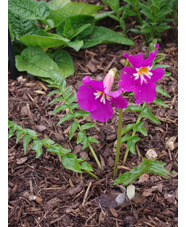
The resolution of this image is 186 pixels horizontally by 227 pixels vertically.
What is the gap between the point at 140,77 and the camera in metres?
1.75

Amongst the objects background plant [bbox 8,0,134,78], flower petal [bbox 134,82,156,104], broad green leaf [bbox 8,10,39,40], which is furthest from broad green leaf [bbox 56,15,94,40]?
flower petal [bbox 134,82,156,104]

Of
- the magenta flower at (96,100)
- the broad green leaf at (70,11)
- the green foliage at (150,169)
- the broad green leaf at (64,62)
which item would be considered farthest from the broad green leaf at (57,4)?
the green foliage at (150,169)

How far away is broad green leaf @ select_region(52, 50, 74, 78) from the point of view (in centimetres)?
311

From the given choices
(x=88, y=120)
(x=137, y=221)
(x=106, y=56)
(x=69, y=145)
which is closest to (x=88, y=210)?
(x=137, y=221)

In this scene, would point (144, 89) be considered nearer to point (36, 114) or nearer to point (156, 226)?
point (156, 226)

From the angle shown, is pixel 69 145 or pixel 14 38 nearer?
pixel 69 145

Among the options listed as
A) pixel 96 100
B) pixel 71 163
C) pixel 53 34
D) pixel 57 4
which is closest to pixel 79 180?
pixel 71 163

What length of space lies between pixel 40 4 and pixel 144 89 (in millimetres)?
1766

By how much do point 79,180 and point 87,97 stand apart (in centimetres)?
73

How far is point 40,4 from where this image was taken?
3.15 meters

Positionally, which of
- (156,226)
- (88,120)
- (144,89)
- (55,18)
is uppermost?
(144,89)

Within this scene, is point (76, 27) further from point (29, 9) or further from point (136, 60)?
point (136, 60)

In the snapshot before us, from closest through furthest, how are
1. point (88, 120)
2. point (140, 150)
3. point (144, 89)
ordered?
1. point (144, 89)
2. point (140, 150)
3. point (88, 120)

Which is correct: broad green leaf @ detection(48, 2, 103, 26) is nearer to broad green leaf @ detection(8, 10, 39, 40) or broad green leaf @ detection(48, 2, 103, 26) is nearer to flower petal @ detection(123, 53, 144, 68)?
broad green leaf @ detection(8, 10, 39, 40)
